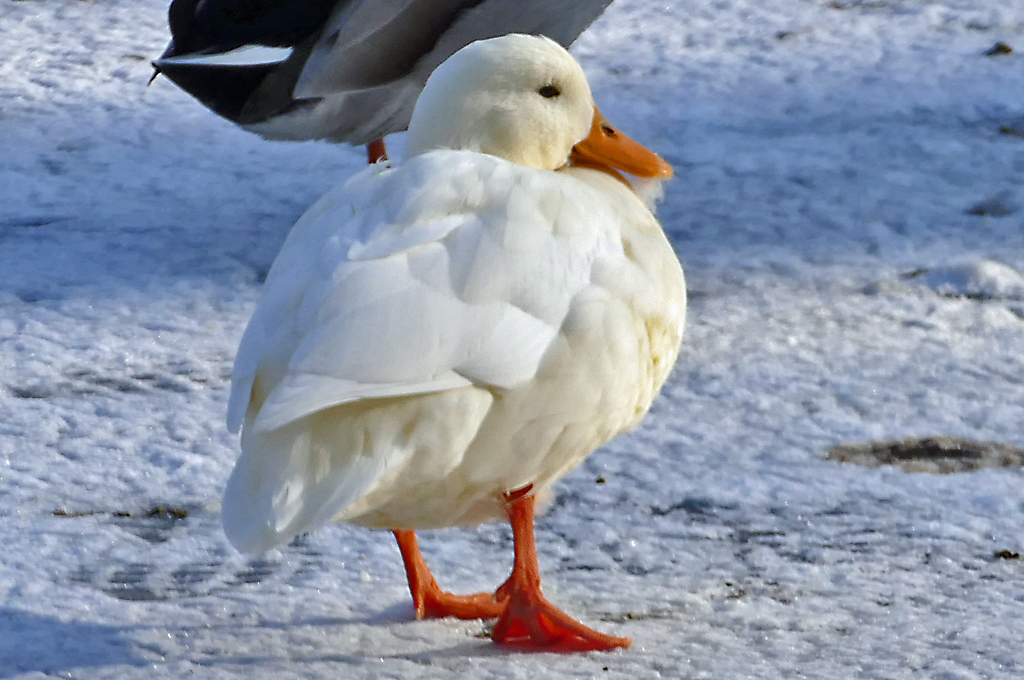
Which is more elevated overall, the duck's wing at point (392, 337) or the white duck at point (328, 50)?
the duck's wing at point (392, 337)

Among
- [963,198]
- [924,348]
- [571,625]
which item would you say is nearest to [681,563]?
[571,625]

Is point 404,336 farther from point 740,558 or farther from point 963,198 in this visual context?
point 963,198

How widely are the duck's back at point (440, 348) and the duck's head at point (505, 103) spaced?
0.49ft

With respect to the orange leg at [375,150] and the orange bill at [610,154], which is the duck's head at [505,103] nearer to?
the orange bill at [610,154]

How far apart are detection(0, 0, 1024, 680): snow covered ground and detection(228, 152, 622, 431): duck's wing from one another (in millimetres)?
421

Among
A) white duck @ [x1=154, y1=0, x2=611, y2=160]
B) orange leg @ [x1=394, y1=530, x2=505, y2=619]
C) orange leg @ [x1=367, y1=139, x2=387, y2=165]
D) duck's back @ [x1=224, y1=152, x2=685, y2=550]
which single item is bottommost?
orange leg @ [x1=367, y1=139, x2=387, y2=165]

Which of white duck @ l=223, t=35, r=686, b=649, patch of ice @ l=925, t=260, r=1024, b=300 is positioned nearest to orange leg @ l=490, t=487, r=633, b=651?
white duck @ l=223, t=35, r=686, b=649

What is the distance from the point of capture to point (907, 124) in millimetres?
4496

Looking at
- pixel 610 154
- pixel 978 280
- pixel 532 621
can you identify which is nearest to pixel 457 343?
pixel 532 621

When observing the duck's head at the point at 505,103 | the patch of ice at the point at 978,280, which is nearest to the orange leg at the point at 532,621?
the duck's head at the point at 505,103

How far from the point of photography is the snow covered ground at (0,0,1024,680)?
75.0 inches

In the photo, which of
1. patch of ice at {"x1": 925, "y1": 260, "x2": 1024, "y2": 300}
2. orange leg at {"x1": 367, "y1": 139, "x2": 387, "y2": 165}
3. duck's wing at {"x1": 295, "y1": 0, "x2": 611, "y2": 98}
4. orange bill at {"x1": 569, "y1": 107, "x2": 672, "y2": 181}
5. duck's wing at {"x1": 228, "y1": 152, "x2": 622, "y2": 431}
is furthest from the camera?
orange leg at {"x1": 367, "y1": 139, "x2": 387, "y2": 165}

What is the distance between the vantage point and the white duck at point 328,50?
3.64 metres

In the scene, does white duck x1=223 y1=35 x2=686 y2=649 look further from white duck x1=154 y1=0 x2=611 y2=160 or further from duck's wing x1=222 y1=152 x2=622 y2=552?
white duck x1=154 y1=0 x2=611 y2=160
